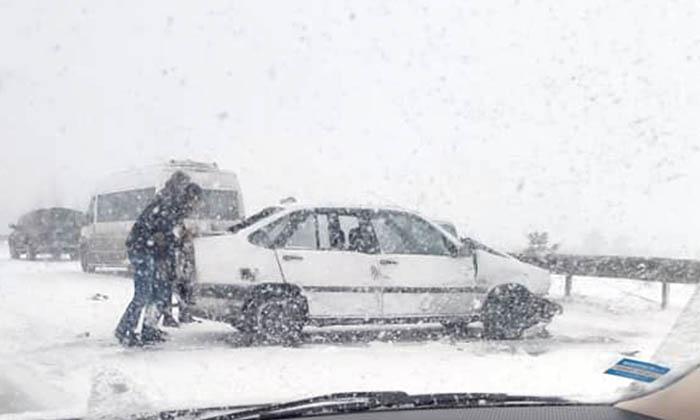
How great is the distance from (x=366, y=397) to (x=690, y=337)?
93.8 inches

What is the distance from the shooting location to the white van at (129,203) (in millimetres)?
11961

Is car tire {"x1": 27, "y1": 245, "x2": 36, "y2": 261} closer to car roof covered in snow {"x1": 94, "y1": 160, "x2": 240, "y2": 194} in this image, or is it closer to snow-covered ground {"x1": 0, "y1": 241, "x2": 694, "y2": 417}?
car roof covered in snow {"x1": 94, "y1": 160, "x2": 240, "y2": 194}

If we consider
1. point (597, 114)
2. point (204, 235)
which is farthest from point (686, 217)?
point (204, 235)

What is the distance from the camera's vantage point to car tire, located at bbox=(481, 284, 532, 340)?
8906 mm

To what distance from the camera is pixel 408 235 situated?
361 inches

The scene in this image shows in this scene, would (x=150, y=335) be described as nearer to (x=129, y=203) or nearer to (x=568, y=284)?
(x=129, y=203)

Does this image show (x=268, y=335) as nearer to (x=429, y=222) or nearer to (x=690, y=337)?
(x=429, y=222)

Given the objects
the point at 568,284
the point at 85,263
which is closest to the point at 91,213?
the point at 85,263

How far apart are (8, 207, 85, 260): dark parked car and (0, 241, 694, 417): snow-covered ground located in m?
4.99

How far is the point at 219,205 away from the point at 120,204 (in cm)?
235

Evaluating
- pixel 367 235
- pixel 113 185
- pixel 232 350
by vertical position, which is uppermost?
pixel 113 185

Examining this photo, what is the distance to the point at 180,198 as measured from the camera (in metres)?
8.47

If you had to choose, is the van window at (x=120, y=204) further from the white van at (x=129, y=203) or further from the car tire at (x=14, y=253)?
the car tire at (x=14, y=253)

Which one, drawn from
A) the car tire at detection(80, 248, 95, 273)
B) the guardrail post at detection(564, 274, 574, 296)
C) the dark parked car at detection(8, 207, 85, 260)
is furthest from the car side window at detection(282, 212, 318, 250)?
the dark parked car at detection(8, 207, 85, 260)
